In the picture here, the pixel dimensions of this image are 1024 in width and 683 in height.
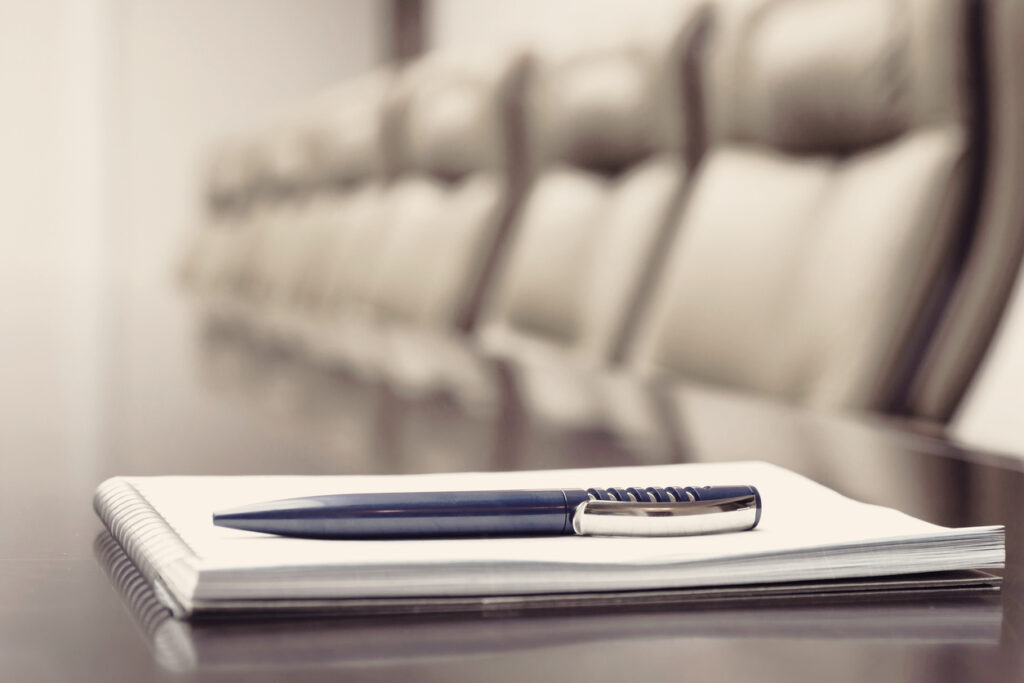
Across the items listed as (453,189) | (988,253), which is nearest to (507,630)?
(988,253)

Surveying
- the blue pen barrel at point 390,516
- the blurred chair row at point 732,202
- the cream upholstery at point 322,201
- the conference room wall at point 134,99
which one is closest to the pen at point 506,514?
the blue pen barrel at point 390,516

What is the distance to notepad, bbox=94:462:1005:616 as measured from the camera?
21cm

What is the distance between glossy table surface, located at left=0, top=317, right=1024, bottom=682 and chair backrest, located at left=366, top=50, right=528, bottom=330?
113 cm

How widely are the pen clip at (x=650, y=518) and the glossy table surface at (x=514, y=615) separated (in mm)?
24

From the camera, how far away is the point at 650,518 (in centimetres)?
24

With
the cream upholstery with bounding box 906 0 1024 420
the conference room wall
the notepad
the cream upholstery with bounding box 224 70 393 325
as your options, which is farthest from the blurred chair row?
the conference room wall

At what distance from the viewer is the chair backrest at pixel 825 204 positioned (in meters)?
0.80

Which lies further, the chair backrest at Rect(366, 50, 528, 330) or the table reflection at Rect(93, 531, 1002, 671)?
the chair backrest at Rect(366, 50, 528, 330)

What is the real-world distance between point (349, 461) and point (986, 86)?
0.57 m

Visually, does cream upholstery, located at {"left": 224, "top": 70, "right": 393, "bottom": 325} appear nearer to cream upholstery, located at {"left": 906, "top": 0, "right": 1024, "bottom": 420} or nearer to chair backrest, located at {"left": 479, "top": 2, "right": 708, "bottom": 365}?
chair backrest, located at {"left": 479, "top": 2, "right": 708, "bottom": 365}

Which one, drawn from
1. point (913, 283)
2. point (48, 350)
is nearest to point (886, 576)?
point (913, 283)

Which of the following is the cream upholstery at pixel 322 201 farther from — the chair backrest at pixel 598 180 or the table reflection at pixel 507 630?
the table reflection at pixel 507 630

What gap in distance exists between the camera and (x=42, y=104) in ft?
16.8

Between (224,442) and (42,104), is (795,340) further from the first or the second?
(42,104)
